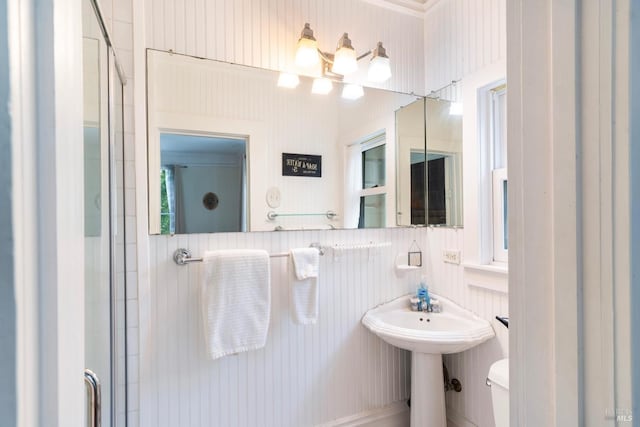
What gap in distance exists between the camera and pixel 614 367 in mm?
367

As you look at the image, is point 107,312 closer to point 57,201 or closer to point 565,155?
point 57,201

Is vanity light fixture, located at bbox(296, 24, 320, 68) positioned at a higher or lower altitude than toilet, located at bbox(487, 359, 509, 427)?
higher

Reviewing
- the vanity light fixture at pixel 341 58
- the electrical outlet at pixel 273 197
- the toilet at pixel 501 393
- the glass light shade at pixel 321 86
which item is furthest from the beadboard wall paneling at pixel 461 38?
the toilet at pixel 501 393

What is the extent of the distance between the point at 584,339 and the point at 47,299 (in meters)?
0.58

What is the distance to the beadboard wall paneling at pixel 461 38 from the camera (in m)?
1.57

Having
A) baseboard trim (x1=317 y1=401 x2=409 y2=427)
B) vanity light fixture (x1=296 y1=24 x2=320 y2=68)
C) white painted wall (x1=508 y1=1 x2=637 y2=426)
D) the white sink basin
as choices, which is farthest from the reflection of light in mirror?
baseboard trim (x1=317 y1=401 x2=409 y2=427)

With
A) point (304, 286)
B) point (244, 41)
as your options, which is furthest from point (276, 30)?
point (304, 286)

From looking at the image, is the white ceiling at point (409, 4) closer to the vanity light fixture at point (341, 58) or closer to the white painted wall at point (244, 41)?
the white painted wall at point (244, 41)

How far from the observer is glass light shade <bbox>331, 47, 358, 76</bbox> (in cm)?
171

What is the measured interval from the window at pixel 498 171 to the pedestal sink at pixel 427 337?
0.39m

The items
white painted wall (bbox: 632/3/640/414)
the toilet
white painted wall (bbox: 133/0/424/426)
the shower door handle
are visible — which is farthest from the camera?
white painted wall (bbox: 133/0/424/426)

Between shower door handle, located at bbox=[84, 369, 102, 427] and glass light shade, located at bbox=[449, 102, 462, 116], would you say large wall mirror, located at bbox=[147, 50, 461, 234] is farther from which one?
shower door handle, located at bbox=[84, 369, 102, 427]

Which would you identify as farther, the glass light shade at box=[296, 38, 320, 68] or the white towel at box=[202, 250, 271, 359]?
the glass light shade at box=[296, 38, 320, 68]

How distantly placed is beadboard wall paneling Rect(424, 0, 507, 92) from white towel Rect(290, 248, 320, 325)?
1.35 m
